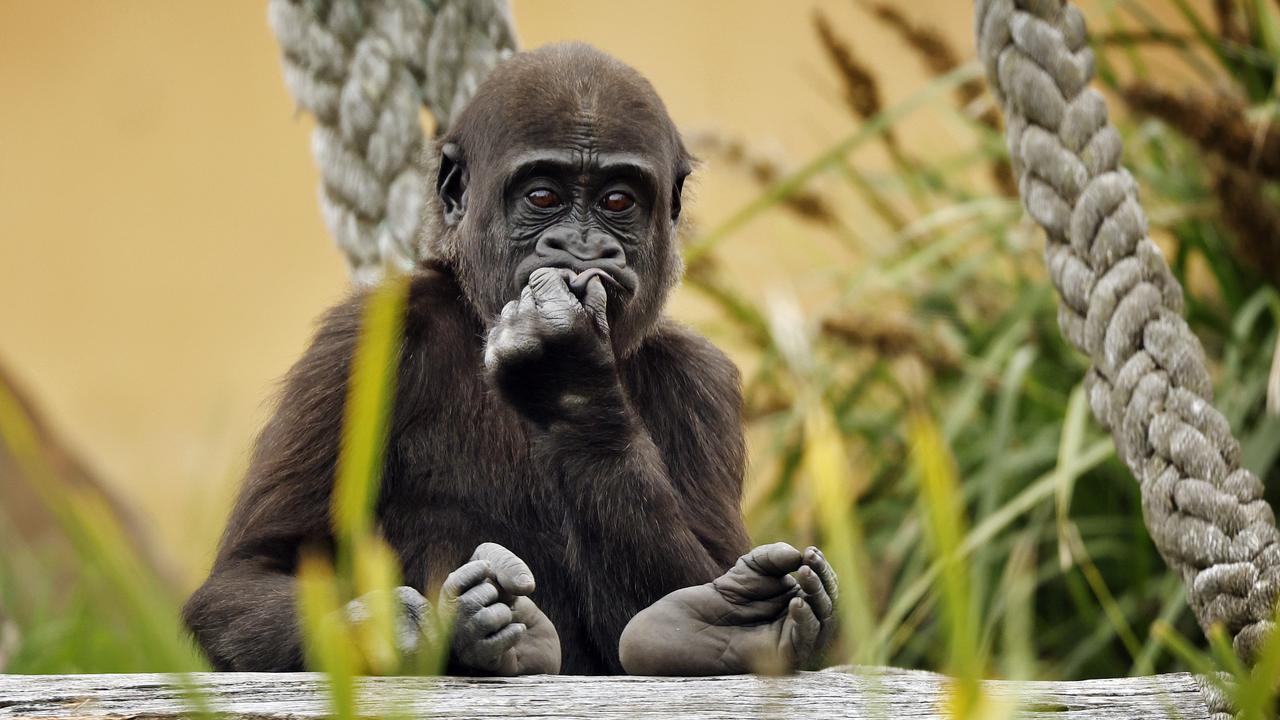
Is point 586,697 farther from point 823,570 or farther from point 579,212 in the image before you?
point 579,212

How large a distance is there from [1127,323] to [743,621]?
682 mm

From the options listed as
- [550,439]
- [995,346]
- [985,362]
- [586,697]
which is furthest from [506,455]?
[995,346]

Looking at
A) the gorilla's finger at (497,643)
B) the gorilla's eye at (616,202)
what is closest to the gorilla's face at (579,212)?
the gorilla's eye at (616,202)

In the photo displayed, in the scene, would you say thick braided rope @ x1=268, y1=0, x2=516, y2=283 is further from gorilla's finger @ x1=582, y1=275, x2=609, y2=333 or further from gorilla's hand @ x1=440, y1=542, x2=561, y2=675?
gorilla's hand @ x1=440, y1=542, x2=561, y2=675

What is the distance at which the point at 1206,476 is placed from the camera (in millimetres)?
1836

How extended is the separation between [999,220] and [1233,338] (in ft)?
2.61

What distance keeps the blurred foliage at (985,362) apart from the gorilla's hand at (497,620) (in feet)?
4.27

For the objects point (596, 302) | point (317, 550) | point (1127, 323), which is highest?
point (596, 302)

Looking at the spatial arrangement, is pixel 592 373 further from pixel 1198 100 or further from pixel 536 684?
pixel 1198 100

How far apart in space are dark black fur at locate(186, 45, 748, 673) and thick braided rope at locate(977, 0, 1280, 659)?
1.79 feet

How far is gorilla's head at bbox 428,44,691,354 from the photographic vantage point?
204 cm

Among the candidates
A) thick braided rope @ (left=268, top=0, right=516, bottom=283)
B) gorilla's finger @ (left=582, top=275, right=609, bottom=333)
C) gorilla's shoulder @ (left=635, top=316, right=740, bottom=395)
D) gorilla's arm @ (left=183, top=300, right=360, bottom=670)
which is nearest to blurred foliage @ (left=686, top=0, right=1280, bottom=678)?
gorilla's shoulder @ (left=635, top=316, right=740, bottom=395)

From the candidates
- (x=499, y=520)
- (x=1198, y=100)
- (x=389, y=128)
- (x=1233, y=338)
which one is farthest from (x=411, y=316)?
(x=1233, y=338)

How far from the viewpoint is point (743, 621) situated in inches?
68.3
